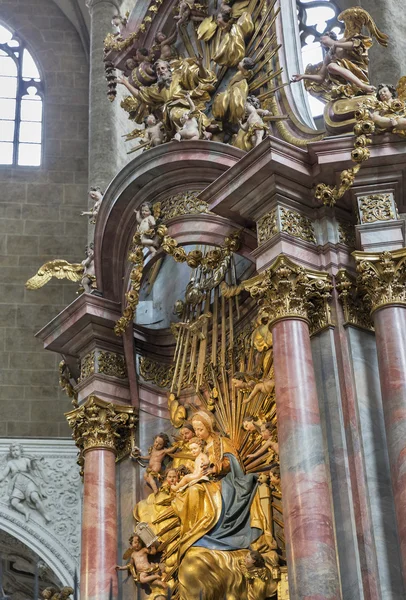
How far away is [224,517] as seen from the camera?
9258 mm

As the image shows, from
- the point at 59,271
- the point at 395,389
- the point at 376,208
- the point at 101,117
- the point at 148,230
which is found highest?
the point at 101,117

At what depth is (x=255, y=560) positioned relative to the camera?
8.56 m

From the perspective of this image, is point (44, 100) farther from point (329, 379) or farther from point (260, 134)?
point (329, 379)

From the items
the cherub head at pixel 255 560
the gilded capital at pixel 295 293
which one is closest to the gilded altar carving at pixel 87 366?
the gilded capital at pixel 295 293

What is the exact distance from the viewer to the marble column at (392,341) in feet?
24.8

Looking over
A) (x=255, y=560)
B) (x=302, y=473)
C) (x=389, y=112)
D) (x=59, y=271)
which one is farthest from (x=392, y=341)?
(x=59, y=271)

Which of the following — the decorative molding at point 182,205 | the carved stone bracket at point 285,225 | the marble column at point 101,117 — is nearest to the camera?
the carved stone bracket at point 285,225

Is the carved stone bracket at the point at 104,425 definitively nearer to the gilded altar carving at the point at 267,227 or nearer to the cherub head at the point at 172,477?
the cherub head at the point at 172,477

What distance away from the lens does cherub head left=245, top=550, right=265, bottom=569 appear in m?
8.56

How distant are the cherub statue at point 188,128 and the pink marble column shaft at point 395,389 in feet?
8.66

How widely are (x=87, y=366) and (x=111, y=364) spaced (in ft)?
0.79

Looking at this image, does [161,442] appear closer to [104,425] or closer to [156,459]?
[156,459]

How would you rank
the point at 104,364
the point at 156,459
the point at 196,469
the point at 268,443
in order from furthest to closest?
the point at 104,364, the point at 156,459, the point at 196,469, the point at 268,443

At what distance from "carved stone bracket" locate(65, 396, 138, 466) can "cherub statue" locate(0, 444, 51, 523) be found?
318 centimetres
